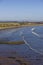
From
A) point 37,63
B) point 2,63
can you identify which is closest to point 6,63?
point 2,63

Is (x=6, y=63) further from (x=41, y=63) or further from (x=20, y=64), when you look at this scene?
(x=41, y=63)

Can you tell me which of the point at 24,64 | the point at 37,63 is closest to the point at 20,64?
the point at 24,64

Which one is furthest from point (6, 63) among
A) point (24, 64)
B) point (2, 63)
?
point (24, 64)

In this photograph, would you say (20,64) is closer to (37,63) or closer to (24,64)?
(24,64)

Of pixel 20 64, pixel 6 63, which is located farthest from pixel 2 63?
pixel 20 64

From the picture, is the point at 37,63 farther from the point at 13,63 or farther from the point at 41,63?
the point at 13,63

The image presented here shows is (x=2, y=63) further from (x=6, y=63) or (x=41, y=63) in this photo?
(x=41, y=63)
